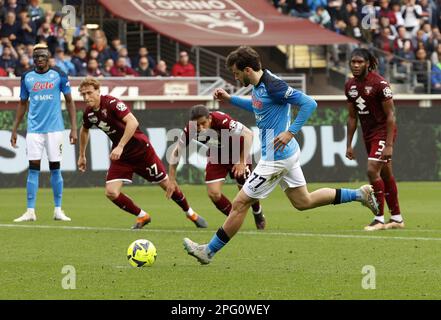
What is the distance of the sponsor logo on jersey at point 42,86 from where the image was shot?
16.3 m

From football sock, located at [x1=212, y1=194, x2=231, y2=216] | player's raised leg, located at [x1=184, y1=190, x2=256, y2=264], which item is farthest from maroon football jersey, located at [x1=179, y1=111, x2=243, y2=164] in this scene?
player's raised leg, located at [x1=184, y1=190, x2=256, y2=264]

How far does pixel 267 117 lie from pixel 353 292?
247 centimetres

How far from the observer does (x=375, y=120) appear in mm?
14688

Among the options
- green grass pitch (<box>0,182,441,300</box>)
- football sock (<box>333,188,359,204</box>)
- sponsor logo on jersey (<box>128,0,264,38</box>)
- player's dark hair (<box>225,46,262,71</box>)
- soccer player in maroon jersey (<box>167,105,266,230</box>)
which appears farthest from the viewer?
sponsor logo on jersey (<box>128,0,264,38</box>)

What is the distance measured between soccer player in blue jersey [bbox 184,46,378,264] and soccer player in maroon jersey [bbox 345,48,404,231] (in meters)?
3.20

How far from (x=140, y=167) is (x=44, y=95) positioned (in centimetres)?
196

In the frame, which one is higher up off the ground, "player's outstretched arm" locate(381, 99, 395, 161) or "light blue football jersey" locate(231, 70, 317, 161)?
"light blue football jersey" locate(231, 70, 317, 161)

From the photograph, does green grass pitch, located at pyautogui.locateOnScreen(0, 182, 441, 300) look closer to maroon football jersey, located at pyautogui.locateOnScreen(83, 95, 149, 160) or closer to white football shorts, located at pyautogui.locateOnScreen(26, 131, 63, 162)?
white football shorts, located at pyautogui.locateOnScreen(26, 131, 63, 162)

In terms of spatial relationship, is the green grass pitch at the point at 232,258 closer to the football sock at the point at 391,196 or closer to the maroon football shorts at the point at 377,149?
the football sock at the point at 391,196

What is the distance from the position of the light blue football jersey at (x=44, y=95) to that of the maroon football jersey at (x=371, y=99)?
13.2ft

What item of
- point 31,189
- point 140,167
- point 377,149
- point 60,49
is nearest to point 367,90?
point 377,149

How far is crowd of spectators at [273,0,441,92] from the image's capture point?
32812 millimetres

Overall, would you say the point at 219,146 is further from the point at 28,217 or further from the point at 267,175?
the point at 267,175

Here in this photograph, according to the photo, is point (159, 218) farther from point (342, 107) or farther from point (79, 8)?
point (79, 8)
